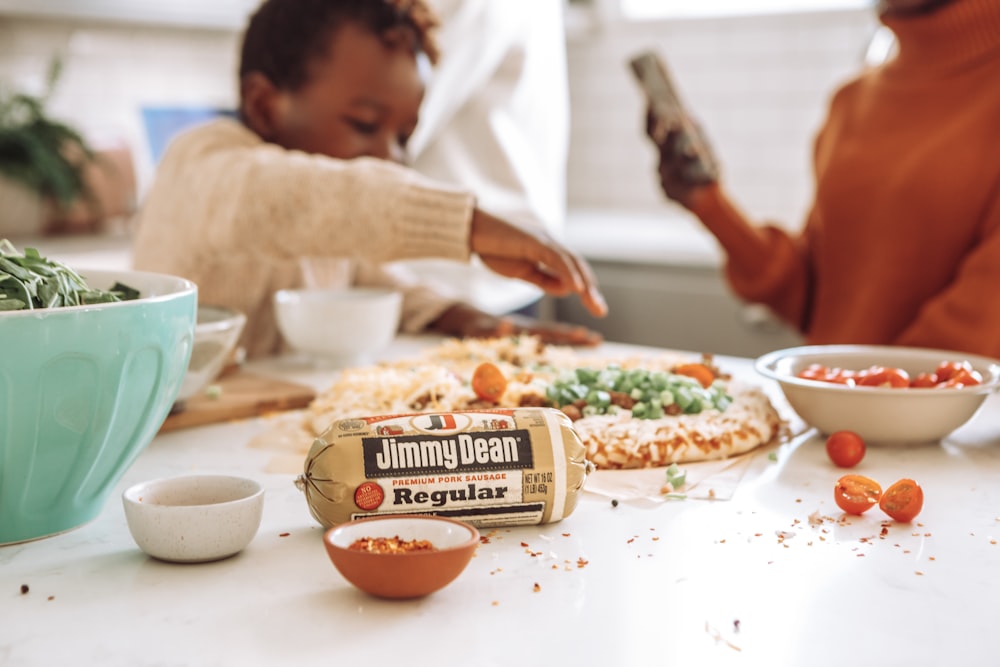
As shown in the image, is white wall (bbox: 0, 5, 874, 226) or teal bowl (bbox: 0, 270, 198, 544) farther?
white wall (bbox: 0, 5, 874, 226)

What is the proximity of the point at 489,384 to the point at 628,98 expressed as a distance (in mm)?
2948

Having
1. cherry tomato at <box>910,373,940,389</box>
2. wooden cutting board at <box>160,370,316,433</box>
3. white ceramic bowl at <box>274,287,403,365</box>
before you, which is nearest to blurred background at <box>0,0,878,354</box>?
white ceramic bowl at <box>274,287,403,365</box>

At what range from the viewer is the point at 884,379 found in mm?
1086

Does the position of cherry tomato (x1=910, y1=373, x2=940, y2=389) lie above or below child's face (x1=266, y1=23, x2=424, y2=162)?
below

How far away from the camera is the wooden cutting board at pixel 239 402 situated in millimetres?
1162

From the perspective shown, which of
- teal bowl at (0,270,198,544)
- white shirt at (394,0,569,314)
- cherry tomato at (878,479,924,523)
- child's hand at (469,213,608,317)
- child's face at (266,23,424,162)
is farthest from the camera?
white shirt at (394,0,569,314)

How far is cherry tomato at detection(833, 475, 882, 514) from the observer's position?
0.86m

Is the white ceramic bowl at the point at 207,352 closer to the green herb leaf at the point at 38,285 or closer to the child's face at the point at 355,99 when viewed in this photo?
the green herb leaf at the point at 38,285

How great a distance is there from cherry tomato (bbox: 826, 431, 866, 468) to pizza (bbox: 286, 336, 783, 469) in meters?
0.08

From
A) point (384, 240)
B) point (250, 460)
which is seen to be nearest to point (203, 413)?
point (250, 460)

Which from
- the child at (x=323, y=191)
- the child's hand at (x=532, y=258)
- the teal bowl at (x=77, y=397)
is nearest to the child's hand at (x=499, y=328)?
the child at (x=323, y=191)

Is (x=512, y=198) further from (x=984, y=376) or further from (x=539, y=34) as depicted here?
(x=984, y=376)

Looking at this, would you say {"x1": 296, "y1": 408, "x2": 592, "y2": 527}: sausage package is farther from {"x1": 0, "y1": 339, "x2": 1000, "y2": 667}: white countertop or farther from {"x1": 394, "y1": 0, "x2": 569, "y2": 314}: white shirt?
{"x1": 394, "y1": 0, "x2": 569, "y2": 314}: white shirt

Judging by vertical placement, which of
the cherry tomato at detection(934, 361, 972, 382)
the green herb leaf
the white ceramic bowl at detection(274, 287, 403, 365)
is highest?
the green herb leaf
